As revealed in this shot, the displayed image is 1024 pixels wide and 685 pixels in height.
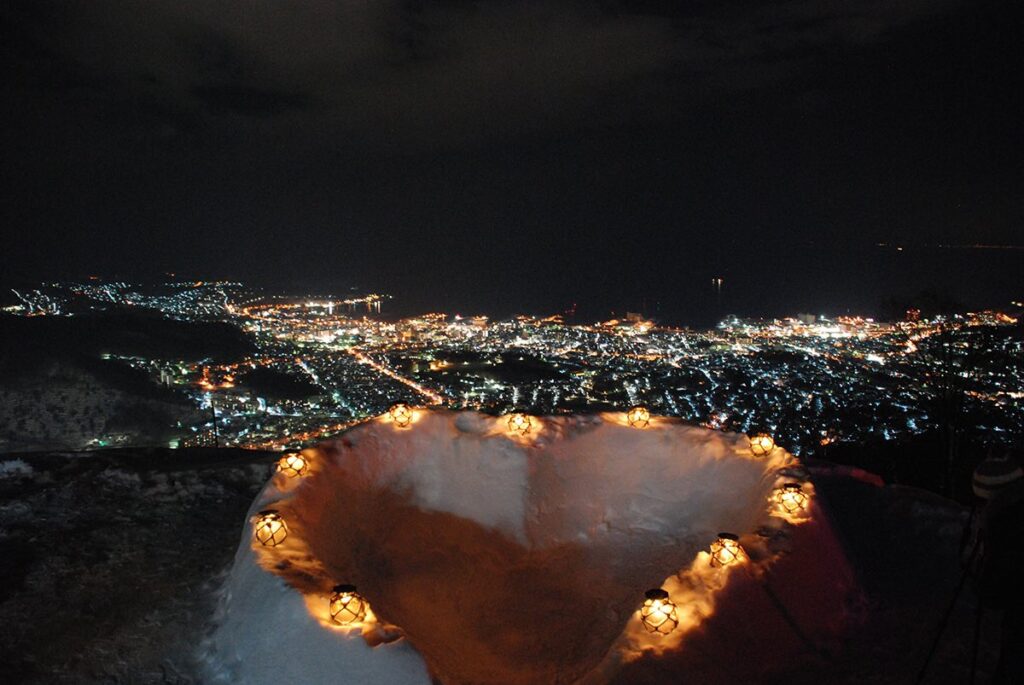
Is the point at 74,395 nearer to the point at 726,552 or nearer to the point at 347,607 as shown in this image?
the point at 347,607

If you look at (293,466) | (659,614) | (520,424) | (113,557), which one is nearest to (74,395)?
(113,557)

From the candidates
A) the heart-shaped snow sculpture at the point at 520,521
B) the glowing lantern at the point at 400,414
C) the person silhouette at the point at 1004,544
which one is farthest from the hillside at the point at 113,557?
the person silhouette at the point at 1004,544

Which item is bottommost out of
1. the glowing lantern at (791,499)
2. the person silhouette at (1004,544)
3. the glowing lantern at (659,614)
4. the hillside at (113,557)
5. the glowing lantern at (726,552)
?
the hillside at (113,557)

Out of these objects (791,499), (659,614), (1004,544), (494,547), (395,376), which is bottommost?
(395,376)

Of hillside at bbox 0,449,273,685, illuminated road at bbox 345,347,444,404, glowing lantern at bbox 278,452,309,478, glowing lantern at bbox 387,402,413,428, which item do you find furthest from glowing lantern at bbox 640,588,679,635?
illuminated road at bbox 345,347,444,404

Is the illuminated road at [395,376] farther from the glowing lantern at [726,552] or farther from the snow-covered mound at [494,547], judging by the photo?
the glowing lantern at [726,552]

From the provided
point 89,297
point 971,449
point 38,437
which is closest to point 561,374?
point 971,449
